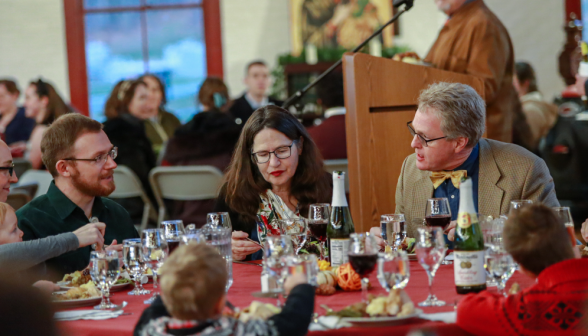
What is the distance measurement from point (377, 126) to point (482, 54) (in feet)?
3.11

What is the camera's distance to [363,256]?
1753 millimetres

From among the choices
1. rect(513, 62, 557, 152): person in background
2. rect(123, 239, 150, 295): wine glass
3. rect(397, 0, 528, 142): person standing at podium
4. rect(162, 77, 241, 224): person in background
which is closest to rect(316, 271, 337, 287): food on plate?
rect(123, 239, 150, 295): wine glass

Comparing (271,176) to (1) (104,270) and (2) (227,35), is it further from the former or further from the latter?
(2) (227,35)

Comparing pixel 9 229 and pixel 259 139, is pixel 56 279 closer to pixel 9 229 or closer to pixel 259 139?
pixel 9 229

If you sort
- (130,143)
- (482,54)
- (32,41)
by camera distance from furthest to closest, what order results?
(32,41)
(130,143)
(482,54)

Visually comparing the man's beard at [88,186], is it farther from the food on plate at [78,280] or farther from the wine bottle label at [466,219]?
the wine bottle label at [466,219]

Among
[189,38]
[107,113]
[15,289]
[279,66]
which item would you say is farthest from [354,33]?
[15,289]

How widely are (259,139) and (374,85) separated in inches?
31.9

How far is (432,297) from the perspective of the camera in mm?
1754

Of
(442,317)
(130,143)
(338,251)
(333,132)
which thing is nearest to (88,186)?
(338,251)

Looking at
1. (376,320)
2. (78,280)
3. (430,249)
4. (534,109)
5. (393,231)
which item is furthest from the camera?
(534,109)

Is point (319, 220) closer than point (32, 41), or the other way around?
point (319, 220)

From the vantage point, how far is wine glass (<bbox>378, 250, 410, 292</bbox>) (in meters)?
1.65

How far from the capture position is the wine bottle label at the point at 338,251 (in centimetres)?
216
